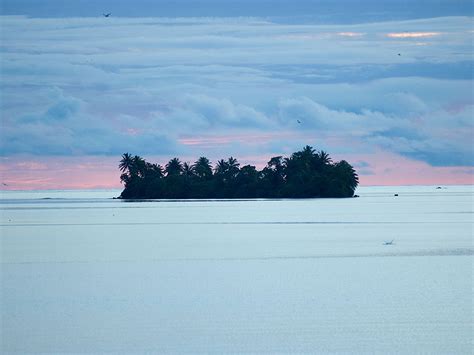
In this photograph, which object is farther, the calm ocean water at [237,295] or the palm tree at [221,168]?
the palm tree at [221,168]

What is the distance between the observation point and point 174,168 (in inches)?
3907

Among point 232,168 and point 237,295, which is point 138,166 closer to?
point 232,168

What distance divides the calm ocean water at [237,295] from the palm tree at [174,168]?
227 ft

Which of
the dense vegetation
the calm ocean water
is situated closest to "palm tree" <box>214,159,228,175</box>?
→ the dense vegetation

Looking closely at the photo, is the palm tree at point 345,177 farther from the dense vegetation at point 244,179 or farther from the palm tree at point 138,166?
the palm tree at point 138,166

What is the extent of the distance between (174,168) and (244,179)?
25.0ft

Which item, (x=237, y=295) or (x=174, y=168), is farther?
(x=174, y=168)

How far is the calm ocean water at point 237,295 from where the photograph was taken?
39.6 ft

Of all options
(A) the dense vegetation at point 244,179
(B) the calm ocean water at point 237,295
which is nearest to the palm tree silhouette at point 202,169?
(A) the dense vegetation at point 244,179

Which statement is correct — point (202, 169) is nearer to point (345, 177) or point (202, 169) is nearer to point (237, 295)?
point (345, 177)

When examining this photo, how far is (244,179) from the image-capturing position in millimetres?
99250

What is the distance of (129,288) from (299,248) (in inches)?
377

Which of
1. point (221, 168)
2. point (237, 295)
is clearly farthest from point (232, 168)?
point (237, 295)

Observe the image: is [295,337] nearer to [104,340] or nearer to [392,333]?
[392,333]
